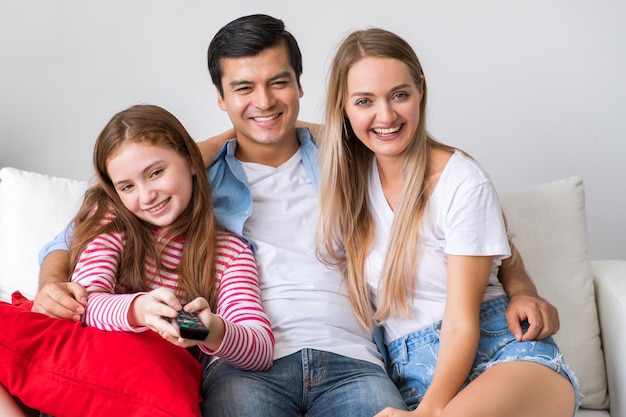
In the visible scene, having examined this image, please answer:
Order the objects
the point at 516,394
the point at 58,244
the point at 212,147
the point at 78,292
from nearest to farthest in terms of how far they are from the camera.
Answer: the point at 516,394 → the point at 78,292 → the point at 58,244 → the point at 212,147

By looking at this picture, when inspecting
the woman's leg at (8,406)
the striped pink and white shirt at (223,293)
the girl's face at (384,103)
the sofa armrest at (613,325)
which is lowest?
the sofa armrest at (613,325)

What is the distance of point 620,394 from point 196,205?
3.34 ft

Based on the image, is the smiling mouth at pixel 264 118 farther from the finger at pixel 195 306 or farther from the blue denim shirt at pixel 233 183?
the finger at pixel 195 306

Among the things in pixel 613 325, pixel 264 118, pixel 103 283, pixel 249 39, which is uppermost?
pixel 249 39

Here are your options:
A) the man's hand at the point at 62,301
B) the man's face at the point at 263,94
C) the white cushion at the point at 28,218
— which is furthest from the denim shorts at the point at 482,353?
the white cushion at the point at 28,218

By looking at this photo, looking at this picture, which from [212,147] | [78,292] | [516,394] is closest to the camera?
[516,394]

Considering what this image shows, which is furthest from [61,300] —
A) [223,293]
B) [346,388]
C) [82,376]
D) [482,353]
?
[482,353]

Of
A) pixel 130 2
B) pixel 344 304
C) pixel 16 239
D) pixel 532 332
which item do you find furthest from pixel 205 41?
pixel 532 332

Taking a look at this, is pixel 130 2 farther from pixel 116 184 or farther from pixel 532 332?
pixel 532 332

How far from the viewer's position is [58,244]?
5.67ft

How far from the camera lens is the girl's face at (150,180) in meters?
1.60

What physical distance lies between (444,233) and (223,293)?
460mm

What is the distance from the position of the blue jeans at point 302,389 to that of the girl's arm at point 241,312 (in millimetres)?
39

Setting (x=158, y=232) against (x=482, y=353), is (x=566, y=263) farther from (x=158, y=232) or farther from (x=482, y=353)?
(x=158, y=232)
